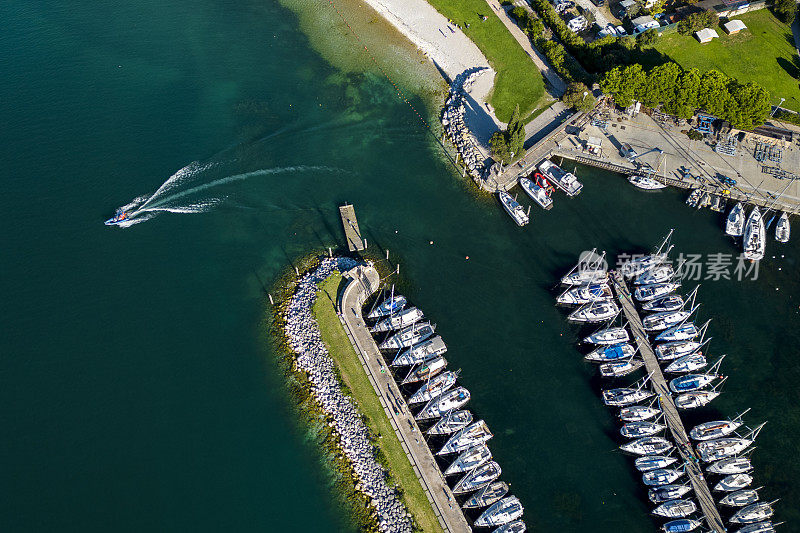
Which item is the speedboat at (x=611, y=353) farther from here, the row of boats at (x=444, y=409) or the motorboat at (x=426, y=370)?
the motorboat at (x=426, y=370)

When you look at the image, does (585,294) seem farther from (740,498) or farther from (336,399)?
(336,399)

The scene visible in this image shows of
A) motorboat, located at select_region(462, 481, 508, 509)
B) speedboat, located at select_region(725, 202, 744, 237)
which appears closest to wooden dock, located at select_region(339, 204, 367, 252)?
motorboat, located at select_region(462, 481, 508, 509)

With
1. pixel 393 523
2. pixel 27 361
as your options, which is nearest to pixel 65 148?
pixel 27 361

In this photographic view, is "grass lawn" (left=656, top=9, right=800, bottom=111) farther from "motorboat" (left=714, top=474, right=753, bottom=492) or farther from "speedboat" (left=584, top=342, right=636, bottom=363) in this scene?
"motorboat" (left=714, top=474, right=753, bottom=492)

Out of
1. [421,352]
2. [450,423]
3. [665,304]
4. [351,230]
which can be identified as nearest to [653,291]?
[665,304]

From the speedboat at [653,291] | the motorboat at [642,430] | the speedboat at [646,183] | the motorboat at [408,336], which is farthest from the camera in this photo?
the speedboat at [646,183]

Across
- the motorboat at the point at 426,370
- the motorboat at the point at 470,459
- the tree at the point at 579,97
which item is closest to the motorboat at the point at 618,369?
the motorboat at the point at 470,459
